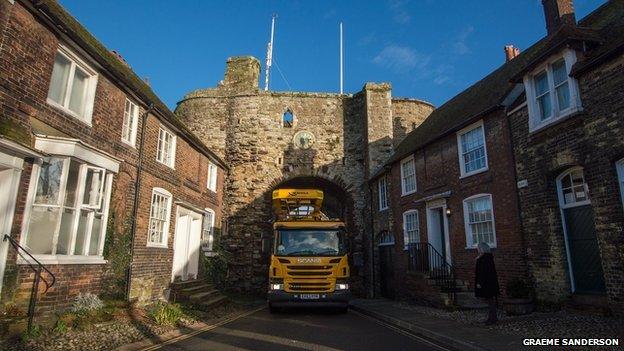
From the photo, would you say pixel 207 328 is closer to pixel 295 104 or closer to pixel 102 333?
pixel 102 333

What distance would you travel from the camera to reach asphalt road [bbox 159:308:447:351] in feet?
23.4

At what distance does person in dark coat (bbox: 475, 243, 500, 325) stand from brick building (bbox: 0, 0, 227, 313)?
8.89 metres

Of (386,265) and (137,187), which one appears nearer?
(137,187)

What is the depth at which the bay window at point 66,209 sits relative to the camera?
755cm

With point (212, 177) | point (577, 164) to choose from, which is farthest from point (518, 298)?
point (212, 177)

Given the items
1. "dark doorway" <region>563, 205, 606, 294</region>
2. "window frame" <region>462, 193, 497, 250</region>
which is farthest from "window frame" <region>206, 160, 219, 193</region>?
"dark doorway" <region>563, 205, 606, 294</region>

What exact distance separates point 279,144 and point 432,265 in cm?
1087

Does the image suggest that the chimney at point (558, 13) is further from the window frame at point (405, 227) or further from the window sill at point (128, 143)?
the window sill at point (128, 143)

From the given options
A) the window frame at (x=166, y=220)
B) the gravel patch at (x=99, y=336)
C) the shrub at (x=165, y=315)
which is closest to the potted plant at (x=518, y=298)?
the gravel patch at (x=99, y=336)

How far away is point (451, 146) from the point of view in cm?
1404

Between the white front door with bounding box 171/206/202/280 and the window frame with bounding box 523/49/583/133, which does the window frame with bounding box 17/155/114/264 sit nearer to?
the white front door with bounding box 171/206/202/280

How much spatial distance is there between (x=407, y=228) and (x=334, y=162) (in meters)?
6.40

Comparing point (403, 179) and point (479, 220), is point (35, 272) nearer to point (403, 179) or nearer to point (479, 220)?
point (479, 220)

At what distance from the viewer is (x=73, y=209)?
27.4 feet
